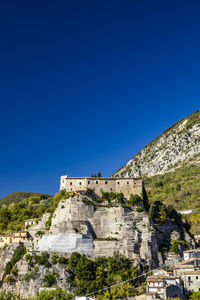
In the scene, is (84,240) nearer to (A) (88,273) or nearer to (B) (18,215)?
(A) (88,273)

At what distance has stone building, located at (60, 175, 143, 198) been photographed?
7431 centimetres

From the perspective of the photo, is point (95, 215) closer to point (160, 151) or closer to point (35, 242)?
point (35, 242)

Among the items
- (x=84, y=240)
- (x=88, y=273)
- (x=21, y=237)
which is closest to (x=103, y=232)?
(x=84, y=240)

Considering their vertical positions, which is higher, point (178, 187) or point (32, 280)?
point (178, 187)

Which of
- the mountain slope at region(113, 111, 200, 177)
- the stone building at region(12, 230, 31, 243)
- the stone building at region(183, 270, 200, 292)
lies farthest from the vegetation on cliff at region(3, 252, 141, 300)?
the mountain slope at region(113, 111, 200, 177)

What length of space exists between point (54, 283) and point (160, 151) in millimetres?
123839

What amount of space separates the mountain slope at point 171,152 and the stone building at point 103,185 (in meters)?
79.5

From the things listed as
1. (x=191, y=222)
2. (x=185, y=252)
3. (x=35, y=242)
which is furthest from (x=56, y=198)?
(x=191, y=222)

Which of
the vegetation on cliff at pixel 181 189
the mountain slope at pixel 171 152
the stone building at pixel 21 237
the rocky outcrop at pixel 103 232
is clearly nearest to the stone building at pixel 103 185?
the rocky outcrop at pixel 103 232

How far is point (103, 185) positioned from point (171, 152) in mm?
95175

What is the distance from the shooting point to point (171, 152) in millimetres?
163500

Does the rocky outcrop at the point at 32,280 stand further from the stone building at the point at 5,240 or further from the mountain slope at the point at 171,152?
the mountain slope at the point at 171,152

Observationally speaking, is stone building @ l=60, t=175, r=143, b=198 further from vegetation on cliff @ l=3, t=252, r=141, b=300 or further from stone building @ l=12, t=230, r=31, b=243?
vegetation on cliff @ l=3, t=252, r=141, b=300

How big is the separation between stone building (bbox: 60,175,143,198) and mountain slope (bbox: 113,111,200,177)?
3129 inches
